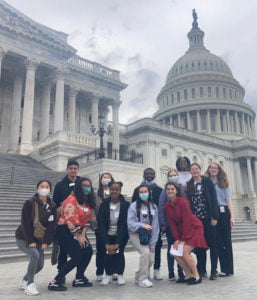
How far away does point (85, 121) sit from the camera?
41969mm

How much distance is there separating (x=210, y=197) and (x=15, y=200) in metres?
9.90

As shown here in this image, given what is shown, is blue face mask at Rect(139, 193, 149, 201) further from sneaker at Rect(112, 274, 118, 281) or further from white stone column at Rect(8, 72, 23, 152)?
white stone column at Rect(8, 72, 23, 152)

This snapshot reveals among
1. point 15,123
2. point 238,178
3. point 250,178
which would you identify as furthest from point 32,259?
point 238,178

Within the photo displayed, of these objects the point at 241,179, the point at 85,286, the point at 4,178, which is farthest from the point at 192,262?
the point at 241,179

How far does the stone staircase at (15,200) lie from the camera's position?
952 cm

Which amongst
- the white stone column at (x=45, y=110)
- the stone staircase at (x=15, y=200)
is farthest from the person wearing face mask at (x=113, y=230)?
the white stone column at (x=45, y=110)

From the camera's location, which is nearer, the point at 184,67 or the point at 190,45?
the point at 184,67

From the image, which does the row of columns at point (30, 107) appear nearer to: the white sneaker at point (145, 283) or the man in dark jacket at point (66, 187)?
the man in dark jacket at point (66, 187)

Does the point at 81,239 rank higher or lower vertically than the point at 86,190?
lower

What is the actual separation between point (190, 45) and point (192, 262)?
350 ft

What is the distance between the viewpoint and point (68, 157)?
82.5ft

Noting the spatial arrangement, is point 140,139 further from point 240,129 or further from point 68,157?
point 240,129

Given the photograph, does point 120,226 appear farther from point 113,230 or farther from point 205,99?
point 205,99

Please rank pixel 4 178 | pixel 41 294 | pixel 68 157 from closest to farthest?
pixel 41 294 < pixel 4 178 < pixel 68 157
